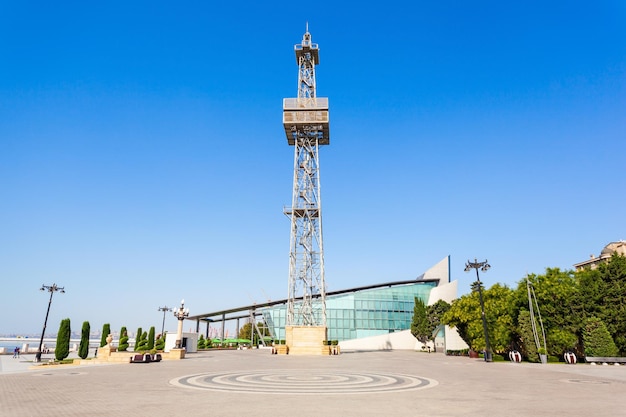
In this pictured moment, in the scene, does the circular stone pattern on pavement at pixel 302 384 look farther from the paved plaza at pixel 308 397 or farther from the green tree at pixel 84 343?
the green tree at pixel 84 343

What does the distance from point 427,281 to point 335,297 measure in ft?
79.4

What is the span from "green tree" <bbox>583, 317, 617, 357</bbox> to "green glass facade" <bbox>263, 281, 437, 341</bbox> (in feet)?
180

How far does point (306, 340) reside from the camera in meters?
48.5

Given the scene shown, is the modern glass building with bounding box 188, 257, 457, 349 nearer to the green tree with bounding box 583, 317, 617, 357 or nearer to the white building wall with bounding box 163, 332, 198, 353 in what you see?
the white building wall with bounding box 163, 332, 198, 353

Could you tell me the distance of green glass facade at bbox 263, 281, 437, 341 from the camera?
276 feet

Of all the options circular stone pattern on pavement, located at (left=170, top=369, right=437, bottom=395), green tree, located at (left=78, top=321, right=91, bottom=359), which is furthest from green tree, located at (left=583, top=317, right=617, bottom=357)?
green tree, located at (left=78, top=321, right=91, bottom=359)

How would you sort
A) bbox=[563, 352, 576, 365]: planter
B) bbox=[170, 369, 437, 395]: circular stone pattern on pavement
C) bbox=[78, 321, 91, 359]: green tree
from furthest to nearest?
bbox=[78, 321, 91, 359]: green tree, bbox=[563, 352, 576, 365]: planter, bbox=[170, 369, 437, 395]: circular stone pattern on pavement

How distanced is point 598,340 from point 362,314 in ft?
187

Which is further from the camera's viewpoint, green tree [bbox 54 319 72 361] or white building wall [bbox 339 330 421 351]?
white building wall [bbox 339 330 421 351]

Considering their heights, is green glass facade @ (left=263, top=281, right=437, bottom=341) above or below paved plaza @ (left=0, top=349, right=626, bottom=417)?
above

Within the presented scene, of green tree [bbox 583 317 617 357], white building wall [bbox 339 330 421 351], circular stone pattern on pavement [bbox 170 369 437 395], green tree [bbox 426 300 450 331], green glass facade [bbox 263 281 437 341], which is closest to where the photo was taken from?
circular stone pattern on pavement [bbox 170 369 437 395]

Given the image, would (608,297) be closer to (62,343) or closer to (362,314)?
(62,343)

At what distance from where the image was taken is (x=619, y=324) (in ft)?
107

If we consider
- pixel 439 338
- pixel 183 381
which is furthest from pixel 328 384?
pixel 439 338
